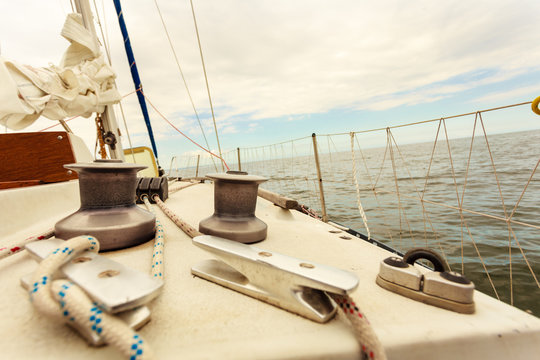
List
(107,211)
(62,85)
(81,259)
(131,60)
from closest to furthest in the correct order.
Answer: (81,259), (107,211), (62,85), (131,60)

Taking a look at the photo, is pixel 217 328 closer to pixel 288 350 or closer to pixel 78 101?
pixel 288 350

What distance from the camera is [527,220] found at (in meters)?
4.47

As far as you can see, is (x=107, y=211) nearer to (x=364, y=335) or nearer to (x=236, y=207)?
(x=236, y=207)

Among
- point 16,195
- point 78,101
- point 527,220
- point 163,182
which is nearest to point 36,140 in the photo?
point 16,195

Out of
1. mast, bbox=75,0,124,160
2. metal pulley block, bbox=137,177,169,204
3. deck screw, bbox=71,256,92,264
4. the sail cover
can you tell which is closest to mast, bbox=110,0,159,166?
mast, bbox=75,0,124,160

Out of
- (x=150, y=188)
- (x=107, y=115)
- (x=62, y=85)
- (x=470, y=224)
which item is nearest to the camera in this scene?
(x=150, y=188)

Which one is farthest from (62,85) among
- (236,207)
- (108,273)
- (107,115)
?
(108,273)

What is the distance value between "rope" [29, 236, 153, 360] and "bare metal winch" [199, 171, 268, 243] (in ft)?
1.66

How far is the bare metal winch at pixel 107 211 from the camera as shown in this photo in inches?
30.1

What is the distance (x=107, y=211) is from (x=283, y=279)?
26.6 inches

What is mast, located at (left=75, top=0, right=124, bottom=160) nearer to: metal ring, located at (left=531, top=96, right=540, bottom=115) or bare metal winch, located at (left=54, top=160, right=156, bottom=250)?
bare metal winch, located at (left=54, top=160, right=156, bottom=250)

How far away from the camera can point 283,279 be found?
0.51m

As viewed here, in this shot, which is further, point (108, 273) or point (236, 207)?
point (236, 207)

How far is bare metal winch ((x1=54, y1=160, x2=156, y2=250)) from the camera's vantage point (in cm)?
77
